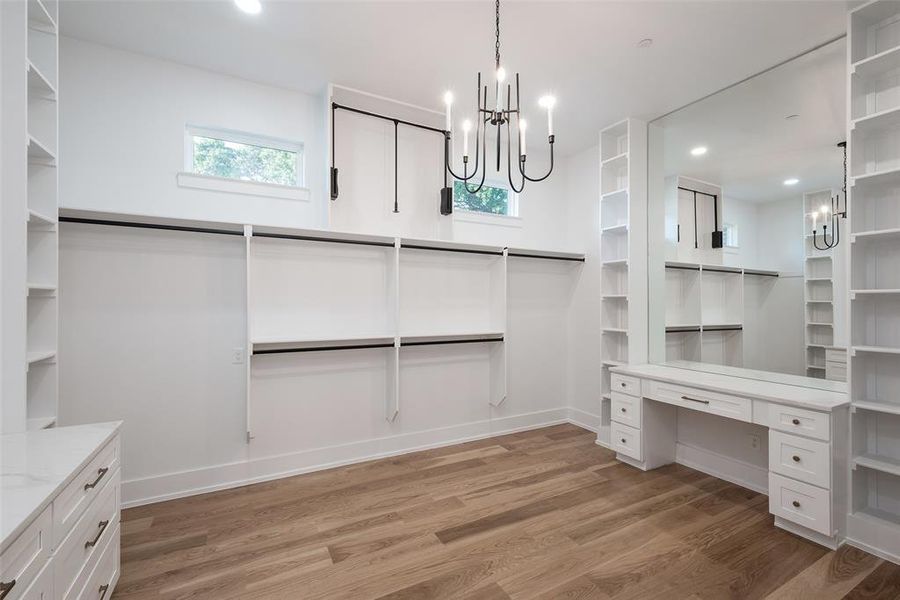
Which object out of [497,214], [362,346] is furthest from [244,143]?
[497,214]

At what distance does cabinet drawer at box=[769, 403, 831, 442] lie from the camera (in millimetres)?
2281

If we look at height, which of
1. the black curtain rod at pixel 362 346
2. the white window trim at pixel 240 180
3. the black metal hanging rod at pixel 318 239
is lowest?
the black curtain rod at pixel 362 346

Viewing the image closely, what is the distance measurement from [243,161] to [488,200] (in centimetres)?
240

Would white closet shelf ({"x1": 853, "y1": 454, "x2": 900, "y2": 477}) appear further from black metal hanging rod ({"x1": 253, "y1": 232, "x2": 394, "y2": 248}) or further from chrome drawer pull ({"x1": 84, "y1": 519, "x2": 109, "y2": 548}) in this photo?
chrome drawer pull ({"x1": 84, "y1": 519, "x2": 109, "y2": 548})

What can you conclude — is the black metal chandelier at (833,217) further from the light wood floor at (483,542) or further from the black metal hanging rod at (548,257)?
the black metal hanging rod at (548,257)

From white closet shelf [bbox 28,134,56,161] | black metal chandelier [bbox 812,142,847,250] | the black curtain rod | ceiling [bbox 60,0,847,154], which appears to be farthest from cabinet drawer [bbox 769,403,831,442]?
white closet shelf [bbox 28,134,56,161]

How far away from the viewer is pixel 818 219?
2.68 m

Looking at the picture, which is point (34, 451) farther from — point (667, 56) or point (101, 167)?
point (667, 56)

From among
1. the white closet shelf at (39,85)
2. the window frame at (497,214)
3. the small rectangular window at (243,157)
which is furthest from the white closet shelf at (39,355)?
the window frame at (497,214)

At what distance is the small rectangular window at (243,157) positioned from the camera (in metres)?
3.10

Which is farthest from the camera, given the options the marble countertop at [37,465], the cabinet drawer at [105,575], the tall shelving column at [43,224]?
the tall shelving column at [43,224]

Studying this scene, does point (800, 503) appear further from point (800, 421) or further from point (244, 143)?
point (244, 143)

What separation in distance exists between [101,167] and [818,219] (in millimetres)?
4981

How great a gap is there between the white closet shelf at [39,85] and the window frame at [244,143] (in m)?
0.93
